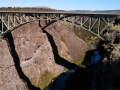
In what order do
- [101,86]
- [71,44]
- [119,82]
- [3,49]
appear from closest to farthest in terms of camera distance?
[119,82] < [101,86] < [3,49] < [71,44]

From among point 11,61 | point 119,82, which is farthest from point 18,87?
point 119,82

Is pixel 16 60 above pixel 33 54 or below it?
below

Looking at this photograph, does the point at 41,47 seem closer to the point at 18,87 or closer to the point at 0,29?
the point at 0,29

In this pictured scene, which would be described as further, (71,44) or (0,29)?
(71,44)

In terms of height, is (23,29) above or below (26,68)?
above

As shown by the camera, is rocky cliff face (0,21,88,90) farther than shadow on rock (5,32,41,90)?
No

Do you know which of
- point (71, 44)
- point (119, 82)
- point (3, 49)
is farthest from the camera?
point (71, 44)

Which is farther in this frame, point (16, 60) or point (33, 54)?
point (33, 54)

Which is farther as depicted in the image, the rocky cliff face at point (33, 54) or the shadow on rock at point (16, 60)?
the shadow on rock at point (16, 60)
